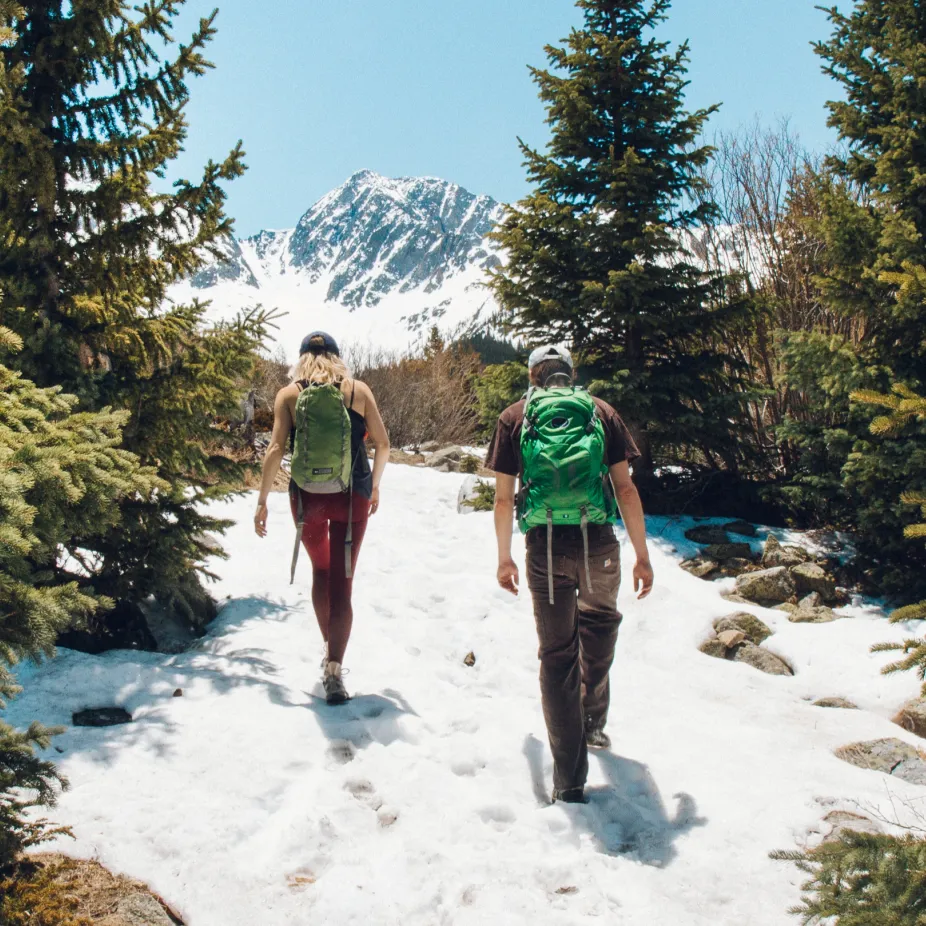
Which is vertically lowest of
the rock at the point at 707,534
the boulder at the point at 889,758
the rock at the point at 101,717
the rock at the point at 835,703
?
the rock at the point at 835,703

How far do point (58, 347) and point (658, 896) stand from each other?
442 centimetres

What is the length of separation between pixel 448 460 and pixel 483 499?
4.41 metres

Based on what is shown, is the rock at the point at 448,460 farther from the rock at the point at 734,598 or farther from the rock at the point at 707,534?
the rock at the point at 734,598

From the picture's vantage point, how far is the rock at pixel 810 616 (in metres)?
5.67

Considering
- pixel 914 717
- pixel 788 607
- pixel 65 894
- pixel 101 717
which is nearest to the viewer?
pixel 65 894

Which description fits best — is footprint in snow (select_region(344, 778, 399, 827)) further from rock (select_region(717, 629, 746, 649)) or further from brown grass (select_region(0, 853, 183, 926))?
rock (select_region(717, 629, 746, 649))

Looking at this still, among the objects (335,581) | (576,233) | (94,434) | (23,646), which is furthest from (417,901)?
(576,233)

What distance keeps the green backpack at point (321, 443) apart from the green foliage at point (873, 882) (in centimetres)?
282

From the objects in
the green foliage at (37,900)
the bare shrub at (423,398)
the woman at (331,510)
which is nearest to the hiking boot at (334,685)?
the woman at (331,510)

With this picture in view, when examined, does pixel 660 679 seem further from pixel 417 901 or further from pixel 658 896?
pixel 417 901

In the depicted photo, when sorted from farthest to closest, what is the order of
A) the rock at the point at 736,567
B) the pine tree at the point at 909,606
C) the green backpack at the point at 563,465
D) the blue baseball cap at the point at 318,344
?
the rock at the point at 736,567
the blue baseball cap at the point at 318,344
the green backpack at the point at 563,465
the pine tree at the point at 909,606

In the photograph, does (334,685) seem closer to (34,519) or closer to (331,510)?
(331,510)

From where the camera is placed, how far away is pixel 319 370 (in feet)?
13.2

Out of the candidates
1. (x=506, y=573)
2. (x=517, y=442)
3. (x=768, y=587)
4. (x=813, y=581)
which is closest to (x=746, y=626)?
(x=768, y=587)
